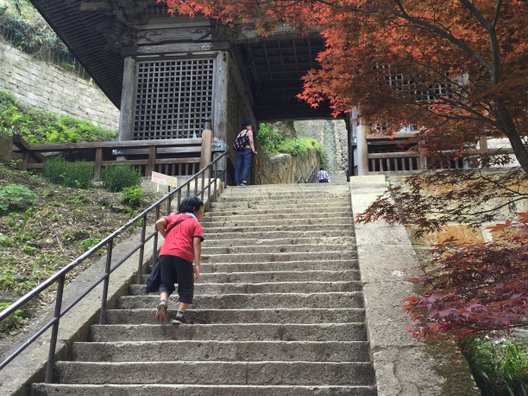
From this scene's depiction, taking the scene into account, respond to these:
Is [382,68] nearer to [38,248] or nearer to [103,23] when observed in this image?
[38,248]

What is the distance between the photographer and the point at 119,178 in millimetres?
9055

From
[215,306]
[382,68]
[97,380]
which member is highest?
[382,68]

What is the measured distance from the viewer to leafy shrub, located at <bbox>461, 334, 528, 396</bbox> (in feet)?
11.9

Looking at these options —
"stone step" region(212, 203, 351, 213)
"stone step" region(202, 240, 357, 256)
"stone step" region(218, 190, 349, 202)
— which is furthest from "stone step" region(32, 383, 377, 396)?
"stone step" region(218, 190, 349, 202)

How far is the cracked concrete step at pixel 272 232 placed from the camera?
6.51m

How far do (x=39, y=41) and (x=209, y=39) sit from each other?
13576mm

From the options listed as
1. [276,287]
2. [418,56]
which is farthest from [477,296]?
[276,287]

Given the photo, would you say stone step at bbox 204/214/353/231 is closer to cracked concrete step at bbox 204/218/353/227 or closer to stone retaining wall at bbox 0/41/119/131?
cracked concrete step at bbox 204/218/353/227

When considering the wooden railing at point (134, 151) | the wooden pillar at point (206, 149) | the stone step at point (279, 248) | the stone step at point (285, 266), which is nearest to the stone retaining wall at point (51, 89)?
the wooden railing at point (134, 151)

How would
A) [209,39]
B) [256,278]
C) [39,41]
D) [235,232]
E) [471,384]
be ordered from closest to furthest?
[471,384]
[256,278]
[235,232]
[209,39]
[39,41]

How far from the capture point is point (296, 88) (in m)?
15.5

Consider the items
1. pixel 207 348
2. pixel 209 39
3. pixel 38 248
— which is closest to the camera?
pixel 207 348

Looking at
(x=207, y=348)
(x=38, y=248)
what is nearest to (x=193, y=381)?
(x=207, y=348)

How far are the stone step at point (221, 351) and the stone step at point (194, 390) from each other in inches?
19.1
